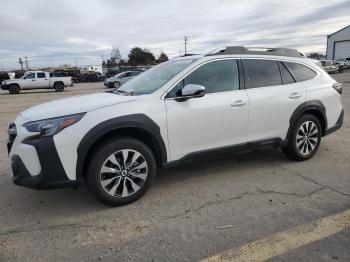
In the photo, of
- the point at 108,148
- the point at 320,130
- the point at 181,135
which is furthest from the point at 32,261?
the point at 320,130

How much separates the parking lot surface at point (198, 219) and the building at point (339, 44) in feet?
231

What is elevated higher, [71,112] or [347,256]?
[71,112]

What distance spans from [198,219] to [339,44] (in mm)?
74108

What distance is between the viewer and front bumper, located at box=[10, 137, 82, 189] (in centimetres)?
368

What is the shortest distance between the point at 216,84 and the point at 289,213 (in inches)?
72.0

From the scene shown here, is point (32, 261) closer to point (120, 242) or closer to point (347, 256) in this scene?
point (120, 242)

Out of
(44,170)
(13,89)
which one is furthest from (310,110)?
(13,89)

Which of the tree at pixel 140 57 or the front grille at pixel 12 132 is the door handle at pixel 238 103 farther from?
the tree at pixel 140 57

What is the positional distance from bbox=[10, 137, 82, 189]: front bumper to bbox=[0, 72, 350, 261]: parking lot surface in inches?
15.8

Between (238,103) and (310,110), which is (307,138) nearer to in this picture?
(310,110)

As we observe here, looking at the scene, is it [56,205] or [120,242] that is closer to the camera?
[120,242]

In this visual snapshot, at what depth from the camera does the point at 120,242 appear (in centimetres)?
338

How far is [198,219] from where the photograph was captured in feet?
12.4

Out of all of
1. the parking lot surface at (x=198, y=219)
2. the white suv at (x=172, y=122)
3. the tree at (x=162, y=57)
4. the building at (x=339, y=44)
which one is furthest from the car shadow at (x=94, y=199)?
the tree at (x=162, y=57)
